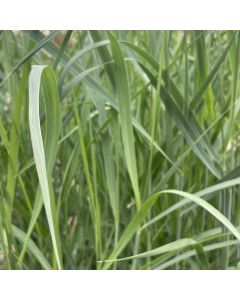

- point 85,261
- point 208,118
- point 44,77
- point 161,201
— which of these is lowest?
point 85,261

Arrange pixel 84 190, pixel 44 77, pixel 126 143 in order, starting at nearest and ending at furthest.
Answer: pixel 44 77, pixel 126 143, pixel 84 190

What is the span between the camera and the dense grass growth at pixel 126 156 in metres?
0.66

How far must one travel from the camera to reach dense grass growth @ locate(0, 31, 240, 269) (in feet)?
2.17

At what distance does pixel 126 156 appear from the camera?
26.9 inches

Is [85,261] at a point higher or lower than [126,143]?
lower
